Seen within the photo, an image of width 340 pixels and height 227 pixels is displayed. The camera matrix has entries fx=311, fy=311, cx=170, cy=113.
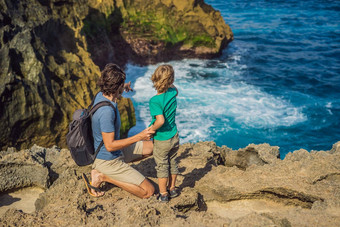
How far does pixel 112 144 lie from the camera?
11.7 ft

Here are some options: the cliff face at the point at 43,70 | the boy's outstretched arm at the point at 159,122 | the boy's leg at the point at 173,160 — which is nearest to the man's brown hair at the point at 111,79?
the boy's outstretched arm at the point at 159,122

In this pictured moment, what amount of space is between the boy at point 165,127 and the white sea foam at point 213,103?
700 cm

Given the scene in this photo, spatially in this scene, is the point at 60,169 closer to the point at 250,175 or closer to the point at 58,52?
the point at 250,175

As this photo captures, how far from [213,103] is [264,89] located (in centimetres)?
306

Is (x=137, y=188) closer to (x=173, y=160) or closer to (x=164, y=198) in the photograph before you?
(x=164, y=198)

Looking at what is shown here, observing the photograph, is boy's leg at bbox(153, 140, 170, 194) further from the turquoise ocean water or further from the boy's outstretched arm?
the turquoise ocean water

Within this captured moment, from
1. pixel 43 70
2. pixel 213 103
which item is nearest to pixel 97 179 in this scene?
pixel 43 70

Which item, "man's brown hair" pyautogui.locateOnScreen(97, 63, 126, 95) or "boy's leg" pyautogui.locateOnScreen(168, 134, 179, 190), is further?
"boy's leg" pyautogui.locateOnScreen(168, 134, 179, 190)

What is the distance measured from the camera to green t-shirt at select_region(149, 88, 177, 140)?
3492 mm

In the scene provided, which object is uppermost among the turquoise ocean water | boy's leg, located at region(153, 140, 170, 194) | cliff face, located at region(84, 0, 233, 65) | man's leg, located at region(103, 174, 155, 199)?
boy's leg, located at region(153, 140, 170, 194)

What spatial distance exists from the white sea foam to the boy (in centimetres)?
700

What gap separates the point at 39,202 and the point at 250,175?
276 cm

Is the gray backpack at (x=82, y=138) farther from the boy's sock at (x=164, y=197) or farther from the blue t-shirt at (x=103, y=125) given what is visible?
the boy's sock at (x=164, y=197)

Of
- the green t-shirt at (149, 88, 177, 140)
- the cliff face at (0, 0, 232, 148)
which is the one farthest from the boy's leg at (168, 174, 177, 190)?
the cliff face at (0, 0, 232, 148)
